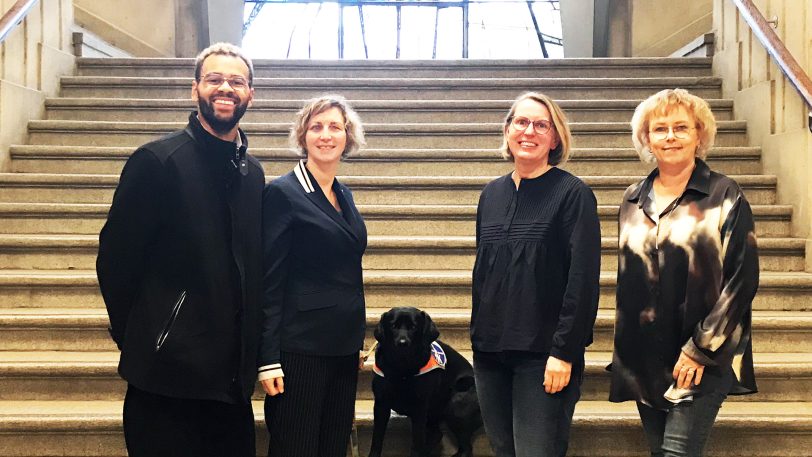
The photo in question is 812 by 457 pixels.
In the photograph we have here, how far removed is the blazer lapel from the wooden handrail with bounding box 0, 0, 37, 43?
276 centimetres

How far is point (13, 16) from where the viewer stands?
13.3 ft

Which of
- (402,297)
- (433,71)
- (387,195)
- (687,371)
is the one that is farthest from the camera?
(433,71)

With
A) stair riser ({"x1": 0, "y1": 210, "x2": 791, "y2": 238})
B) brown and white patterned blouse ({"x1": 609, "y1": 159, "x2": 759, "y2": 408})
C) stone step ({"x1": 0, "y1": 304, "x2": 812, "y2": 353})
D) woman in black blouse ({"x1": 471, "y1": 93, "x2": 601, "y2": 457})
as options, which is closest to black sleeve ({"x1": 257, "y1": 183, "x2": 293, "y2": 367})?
woman in black blouse ({"x1": 471, "y1": 93, "x2": 601, "y2": 457})

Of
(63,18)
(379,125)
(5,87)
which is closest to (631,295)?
(379,125)

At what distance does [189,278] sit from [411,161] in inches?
115

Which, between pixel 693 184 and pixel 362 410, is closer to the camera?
pixel 693 184

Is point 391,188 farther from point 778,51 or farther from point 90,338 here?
point 778,51

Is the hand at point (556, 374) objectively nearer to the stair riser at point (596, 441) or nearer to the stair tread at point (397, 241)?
the stair riser at point (596, 441)

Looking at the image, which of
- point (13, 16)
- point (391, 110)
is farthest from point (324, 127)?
point (391, 110)

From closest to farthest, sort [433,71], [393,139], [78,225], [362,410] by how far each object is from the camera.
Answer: [362,410] → [78,225] → [393,139] → [433,71]

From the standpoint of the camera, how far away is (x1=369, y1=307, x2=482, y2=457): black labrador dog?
2.63 metres

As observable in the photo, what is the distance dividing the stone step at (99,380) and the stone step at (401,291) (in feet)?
1.57

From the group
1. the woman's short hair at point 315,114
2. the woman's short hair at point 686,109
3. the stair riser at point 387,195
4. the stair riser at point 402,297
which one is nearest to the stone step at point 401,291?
the stair riser at point 402,297

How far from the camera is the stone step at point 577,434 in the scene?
9.10 ft
